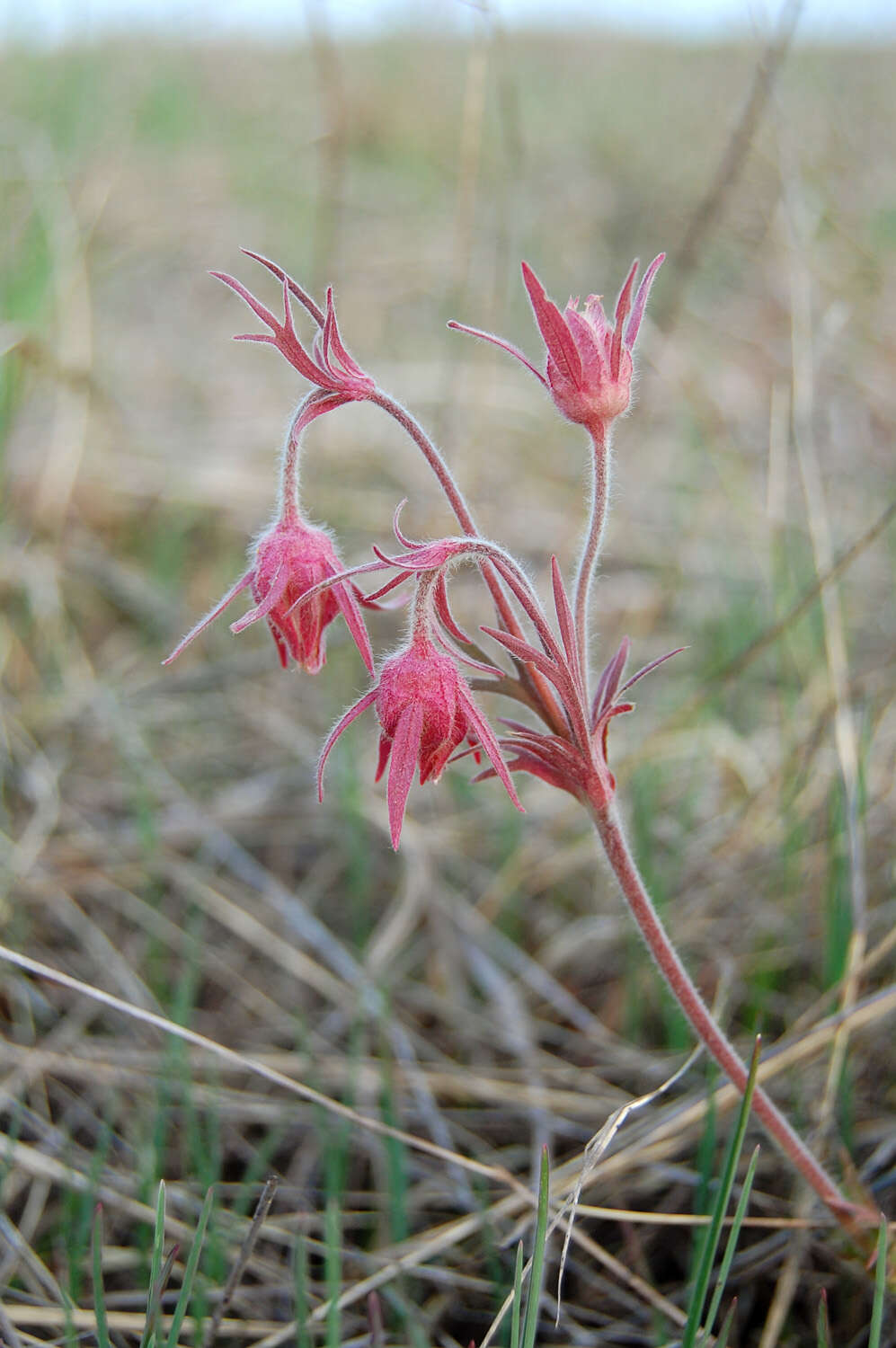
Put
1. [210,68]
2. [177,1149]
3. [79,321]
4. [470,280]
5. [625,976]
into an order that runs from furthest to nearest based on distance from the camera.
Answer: [210,68] → [470,280] → [79,321] → [625,976] → [177,1149]

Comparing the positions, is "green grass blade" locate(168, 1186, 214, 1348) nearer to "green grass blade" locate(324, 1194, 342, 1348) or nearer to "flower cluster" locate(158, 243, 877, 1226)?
"green grass blade" locate(324, 1194, 342, 1348)

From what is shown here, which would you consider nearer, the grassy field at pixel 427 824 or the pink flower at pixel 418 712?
the pink flower at pixel 418 712

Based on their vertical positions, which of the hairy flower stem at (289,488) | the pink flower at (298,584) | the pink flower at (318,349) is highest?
the pink flower at (318,349)

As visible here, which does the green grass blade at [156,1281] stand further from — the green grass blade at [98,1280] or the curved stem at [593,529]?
the curved stem at [593,529]

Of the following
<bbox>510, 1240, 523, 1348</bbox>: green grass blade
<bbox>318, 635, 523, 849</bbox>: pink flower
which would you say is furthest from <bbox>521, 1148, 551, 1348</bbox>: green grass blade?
<bbox>318, 635, 523, 849</bbox>: pink flower

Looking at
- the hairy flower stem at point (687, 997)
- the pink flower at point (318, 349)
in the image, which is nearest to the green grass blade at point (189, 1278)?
the hairy flower stem at point (687, 997)

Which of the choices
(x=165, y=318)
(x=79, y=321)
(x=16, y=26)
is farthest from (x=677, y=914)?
(x=16, y=26)

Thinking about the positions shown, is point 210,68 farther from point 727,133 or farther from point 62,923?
point 62,923

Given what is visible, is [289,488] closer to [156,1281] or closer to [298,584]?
[298,584]
